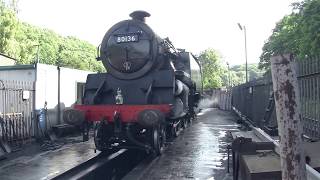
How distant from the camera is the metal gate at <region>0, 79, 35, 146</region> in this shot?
38.2 feet

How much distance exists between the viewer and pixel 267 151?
593 cm

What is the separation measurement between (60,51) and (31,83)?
7843 cm

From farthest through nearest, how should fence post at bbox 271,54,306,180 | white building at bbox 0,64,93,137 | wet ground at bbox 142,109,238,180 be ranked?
white building at bbox 0,64,93,137 < wet ground at bbox 142,109,238,180 < fence post at bbox 271,54,306,180

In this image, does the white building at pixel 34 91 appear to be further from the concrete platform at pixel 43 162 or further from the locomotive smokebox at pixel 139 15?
the locomotive smokebox at pixel 139 15

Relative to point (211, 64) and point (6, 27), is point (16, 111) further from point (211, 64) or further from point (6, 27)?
point (211, 64)

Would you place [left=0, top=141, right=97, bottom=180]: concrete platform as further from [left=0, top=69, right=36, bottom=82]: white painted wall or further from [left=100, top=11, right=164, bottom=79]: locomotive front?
[left=0, top=69, right=36, bottom=82]: white painted wall

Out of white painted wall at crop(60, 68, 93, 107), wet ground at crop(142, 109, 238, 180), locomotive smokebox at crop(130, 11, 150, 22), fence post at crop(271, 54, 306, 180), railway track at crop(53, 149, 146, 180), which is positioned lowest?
railway track at crop(53, 149, 146, 180)

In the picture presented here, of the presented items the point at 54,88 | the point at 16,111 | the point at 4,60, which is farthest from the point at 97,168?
the point at 4,60

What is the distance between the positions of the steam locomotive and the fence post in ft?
20.2

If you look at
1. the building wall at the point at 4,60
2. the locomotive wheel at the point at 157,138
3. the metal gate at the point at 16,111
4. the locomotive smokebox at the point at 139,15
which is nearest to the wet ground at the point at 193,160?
the locomotive wheel at the point at 157,138

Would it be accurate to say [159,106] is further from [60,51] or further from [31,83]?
[60,51]

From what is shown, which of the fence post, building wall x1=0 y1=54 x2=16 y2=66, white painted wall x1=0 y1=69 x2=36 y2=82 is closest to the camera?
the fence post

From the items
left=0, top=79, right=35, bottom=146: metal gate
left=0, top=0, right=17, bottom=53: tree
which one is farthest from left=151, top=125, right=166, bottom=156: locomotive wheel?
left=0, top=0, right=17, bottom=53: tree

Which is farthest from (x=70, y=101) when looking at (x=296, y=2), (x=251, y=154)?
(x=251, y=154)
